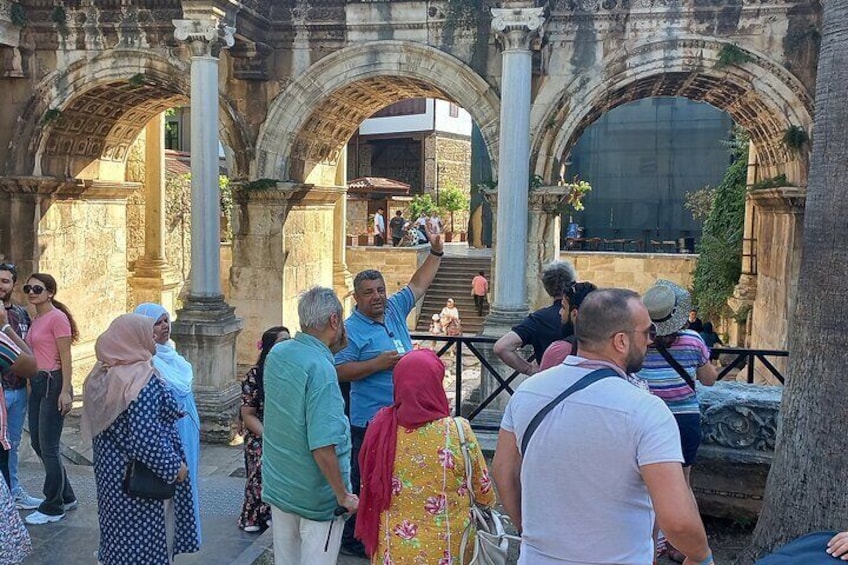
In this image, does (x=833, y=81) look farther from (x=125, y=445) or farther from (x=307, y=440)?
(x=125, y=445)

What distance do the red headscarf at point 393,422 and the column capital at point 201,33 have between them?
7.40 metres

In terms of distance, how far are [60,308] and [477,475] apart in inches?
140

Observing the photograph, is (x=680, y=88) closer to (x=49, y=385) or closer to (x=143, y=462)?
(x=49, y=385)

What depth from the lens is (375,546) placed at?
3.26m

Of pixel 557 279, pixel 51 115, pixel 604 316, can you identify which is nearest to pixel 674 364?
pixel 557 279

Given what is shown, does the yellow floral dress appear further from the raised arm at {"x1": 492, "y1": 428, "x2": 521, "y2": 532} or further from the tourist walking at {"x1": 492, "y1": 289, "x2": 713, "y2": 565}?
the tourist walking at {"x1": 492, "y1": 289, "x2": 713, "y2": 565}

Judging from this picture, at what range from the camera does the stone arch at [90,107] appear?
1055 cm

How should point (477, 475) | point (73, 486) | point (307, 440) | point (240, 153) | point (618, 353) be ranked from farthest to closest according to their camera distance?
point (240, 153) < point (73, 486) < point (307, 440) < point (477, 475) < point (618, 353)

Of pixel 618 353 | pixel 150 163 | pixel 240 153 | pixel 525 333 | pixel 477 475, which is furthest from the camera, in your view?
pixel 150 163

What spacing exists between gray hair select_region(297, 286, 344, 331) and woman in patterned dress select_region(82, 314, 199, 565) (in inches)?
27.9

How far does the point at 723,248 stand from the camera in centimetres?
1603

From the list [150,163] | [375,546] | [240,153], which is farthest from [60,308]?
[150,163]

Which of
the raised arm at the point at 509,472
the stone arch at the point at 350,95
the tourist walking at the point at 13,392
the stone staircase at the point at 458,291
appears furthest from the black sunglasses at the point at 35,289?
the stone staircase at the point at 458,291

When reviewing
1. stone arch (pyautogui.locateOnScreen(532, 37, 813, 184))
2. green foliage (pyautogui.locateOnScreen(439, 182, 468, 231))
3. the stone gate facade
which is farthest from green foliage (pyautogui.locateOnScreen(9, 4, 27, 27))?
green foliage (pyautogui.locateOnScreen(439, 182, 468, 231))
